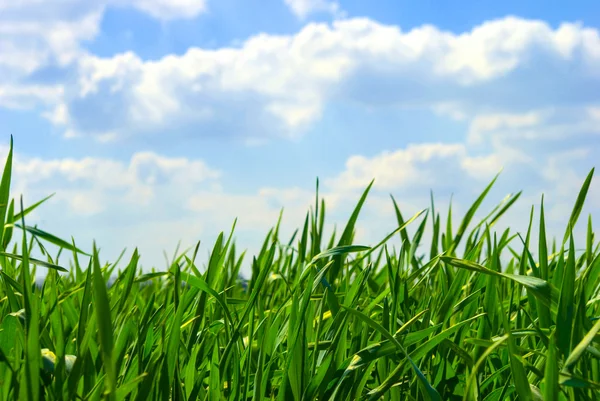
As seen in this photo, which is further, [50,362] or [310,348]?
[310,348]

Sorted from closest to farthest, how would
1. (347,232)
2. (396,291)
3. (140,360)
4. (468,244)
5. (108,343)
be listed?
(108,343)
(140,360)
(396,291)
(347,232)
(468,244)

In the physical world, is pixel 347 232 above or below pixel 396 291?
above

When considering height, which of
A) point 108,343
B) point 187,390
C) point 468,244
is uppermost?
point 468,244

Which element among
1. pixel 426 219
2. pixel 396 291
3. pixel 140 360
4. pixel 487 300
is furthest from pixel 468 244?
pixel 140 360

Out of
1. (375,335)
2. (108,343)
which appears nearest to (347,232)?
(375,335)

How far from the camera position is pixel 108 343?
2.12 feet

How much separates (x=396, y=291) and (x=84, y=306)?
19.4 inches

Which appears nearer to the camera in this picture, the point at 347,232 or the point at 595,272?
the point at 595,272

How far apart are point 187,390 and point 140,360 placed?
0.10m

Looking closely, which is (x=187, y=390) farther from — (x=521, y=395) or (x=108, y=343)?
(x=521, y=395)

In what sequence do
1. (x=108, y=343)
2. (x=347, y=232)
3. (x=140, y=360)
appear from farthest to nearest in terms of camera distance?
(x=347, y=232), (x=140, y=360), (x=108, y=343)

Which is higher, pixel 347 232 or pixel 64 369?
pixel 347 232

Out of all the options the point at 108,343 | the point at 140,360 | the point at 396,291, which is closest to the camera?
the point at 108,343

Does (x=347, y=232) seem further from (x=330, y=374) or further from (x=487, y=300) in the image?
(x=330, y=374)
